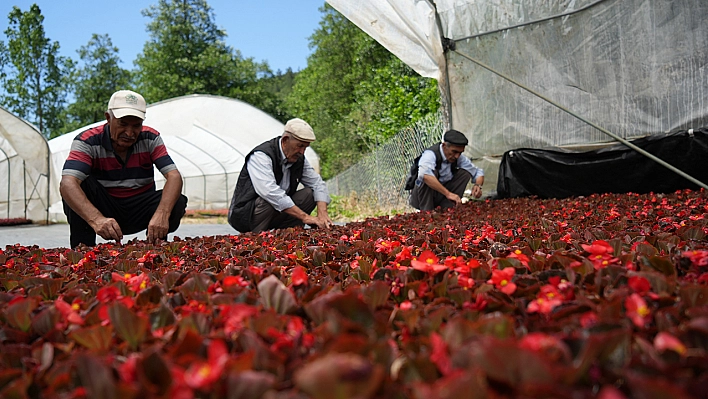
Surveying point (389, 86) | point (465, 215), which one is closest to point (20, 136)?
point (389, 86)

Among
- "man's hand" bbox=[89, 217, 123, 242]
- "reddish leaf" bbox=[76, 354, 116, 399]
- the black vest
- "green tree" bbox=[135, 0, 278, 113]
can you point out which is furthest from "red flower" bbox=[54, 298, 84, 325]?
"green tree" bbox=[135, 0, 278, 113]

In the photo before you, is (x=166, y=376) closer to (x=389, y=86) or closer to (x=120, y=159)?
(x=120, y=159)

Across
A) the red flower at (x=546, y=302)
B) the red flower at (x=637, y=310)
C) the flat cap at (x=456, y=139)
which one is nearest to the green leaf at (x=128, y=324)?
the red flower at (x=546, y=302)

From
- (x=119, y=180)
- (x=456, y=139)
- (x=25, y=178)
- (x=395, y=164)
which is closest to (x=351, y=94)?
(x=395, y=164)

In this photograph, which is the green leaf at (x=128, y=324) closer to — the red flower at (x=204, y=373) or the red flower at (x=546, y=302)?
the red flower at (x=204, y=373)

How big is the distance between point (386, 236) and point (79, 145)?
8.49 ft

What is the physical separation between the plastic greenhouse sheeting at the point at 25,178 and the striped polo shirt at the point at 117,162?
41.2ft

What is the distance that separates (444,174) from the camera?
6988 mm

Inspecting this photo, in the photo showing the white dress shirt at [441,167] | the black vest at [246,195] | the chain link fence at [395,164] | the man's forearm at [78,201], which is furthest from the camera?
the chain link fence at [395,164]

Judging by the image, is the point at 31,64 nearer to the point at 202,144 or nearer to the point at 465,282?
the point at 202,144

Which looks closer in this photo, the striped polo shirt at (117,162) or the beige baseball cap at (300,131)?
the striped polo shirt at (117,162)

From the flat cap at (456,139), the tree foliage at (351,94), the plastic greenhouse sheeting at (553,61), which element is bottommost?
the flat cap at (456,139)

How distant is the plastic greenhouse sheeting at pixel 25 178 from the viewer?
15.1 metres

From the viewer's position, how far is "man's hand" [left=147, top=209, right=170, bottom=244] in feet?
13.0
